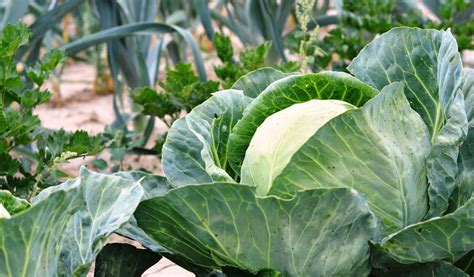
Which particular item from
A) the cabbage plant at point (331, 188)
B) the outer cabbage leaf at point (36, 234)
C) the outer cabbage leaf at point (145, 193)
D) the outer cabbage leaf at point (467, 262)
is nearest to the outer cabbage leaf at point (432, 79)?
the cabbage plant at point (331, 188)

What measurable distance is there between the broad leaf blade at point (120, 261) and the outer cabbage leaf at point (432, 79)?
54cm

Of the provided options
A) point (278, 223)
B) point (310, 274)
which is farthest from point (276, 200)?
point (310, 274)

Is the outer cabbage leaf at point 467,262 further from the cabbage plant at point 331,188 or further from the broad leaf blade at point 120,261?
the broad leaf blade at point 120,261

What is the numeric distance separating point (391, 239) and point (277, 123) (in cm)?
27

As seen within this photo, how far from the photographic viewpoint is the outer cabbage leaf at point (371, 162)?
1.37m

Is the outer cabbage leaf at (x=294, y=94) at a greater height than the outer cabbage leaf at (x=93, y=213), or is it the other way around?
the outer cabbage leaf at (x=294, y=94)

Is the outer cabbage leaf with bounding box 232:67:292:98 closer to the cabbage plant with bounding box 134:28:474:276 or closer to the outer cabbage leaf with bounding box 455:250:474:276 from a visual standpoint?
the cabbage plant with bounding box 134:28:474:276

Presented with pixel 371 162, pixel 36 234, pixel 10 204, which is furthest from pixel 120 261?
pixel 371 162

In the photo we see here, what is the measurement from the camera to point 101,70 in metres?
4.28

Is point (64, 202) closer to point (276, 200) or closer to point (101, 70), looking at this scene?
point (276, 200)

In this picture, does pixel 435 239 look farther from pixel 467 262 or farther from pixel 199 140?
pixel 199 140

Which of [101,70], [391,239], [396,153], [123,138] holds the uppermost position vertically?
[396,153]

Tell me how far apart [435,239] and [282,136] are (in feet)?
1.00

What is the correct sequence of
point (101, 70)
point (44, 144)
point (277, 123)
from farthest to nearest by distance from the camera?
point (101, 70), point (44, 144), point (277, 123)
